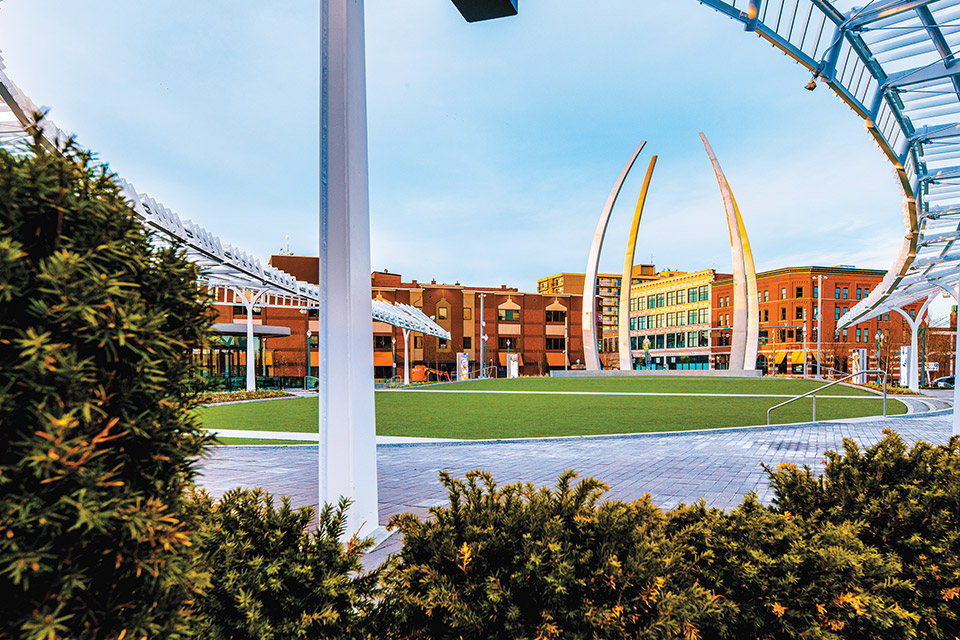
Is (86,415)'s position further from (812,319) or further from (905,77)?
(812,319)

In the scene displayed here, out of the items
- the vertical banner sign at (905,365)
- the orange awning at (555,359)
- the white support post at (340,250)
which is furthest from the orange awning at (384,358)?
the white support post at (340,250)

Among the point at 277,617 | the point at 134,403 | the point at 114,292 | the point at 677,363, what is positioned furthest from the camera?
the point at 677,363

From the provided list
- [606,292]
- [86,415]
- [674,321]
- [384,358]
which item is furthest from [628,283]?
[606,292]

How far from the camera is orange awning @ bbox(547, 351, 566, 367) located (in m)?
83.1

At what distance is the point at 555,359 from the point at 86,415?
3265 inches

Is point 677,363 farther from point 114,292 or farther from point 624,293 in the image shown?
point 114,292

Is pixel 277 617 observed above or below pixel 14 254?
below

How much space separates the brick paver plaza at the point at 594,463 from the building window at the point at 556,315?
69386mm

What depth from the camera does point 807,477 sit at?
160 inches

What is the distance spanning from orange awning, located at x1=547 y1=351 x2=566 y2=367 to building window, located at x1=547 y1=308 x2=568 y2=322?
492 cm

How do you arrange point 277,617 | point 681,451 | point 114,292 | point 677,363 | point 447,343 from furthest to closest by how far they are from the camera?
point 677,363, point 447,343, point 681,451, point 277,617, point 114,292

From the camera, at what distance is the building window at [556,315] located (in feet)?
276

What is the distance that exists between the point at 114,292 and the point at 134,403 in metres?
0.31

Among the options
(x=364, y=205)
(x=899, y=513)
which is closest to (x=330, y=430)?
(x=364, y=205)
